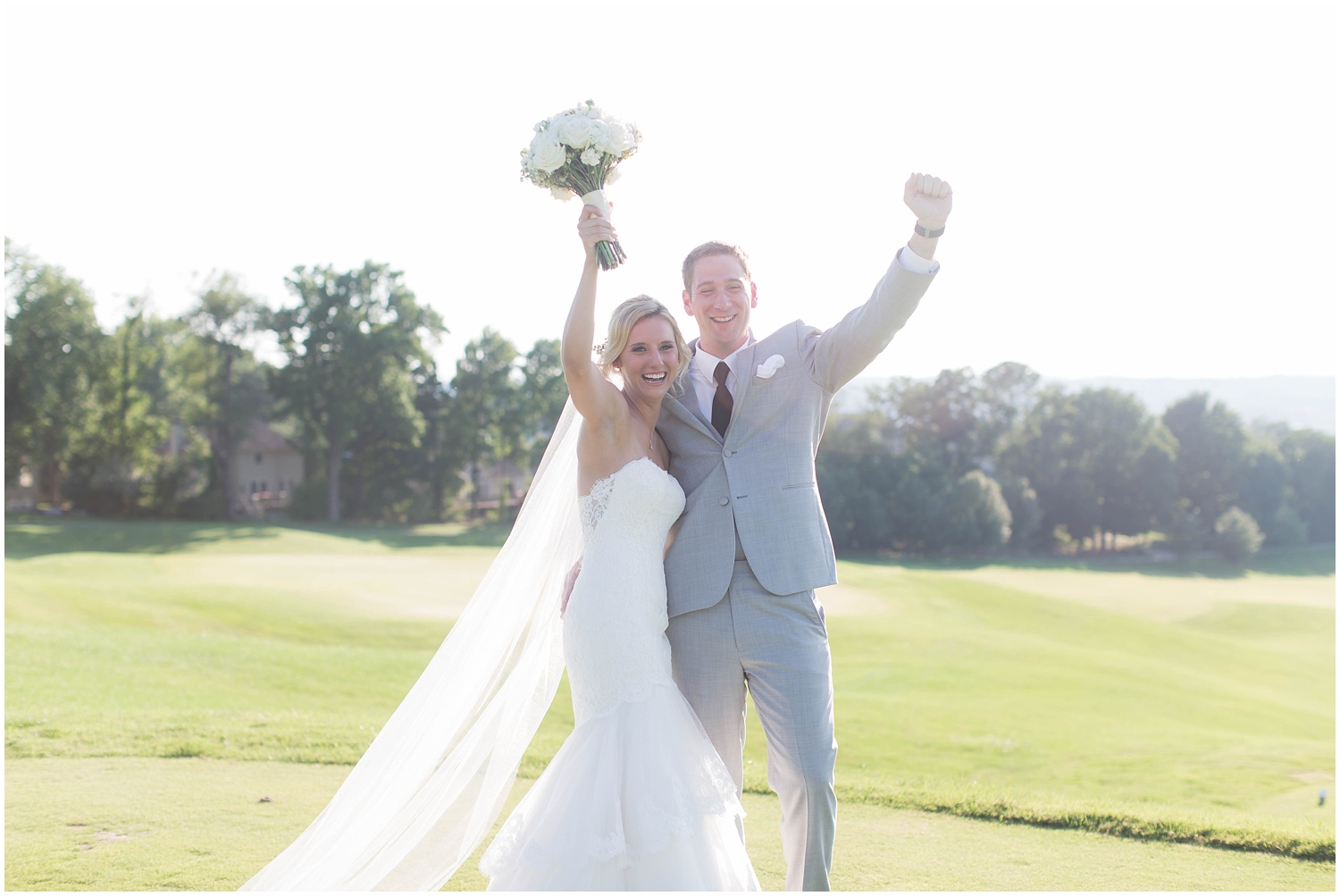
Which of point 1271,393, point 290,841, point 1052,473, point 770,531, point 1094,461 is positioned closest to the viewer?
point 770,531

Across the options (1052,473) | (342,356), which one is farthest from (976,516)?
(342,356)

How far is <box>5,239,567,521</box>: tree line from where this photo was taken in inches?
1475

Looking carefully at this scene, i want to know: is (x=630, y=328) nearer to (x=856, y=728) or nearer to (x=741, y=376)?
(x=741, y=376)

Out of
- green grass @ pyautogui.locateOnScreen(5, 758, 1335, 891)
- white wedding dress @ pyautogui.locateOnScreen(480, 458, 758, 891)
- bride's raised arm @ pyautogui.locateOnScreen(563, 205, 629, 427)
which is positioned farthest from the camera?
green grass @ pyautogui.locateOnScreen(5, 758, 1335, 891)

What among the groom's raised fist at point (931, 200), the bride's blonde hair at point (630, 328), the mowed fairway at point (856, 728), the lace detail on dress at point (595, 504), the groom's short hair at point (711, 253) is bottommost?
the mowed fairway at point (856, 728)

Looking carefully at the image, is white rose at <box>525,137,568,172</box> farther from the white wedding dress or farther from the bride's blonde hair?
the white wedding dress

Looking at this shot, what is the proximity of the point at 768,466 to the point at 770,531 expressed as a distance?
0.82 ft

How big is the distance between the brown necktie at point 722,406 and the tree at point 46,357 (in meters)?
39.4

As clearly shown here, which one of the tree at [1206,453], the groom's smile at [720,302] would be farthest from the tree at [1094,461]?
the groom's smile at [720,302]

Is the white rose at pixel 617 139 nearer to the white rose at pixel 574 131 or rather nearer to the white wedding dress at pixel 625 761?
the white rose at pixel 574 131

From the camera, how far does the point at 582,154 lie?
142 inches

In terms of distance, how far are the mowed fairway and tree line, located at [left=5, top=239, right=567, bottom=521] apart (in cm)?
1915

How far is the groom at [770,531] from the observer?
3.53 m

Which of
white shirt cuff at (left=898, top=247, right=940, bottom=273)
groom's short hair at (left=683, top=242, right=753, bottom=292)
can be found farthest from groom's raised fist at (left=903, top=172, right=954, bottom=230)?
groom's short hair at (left=683, top=242, right=753, bottom=292)
